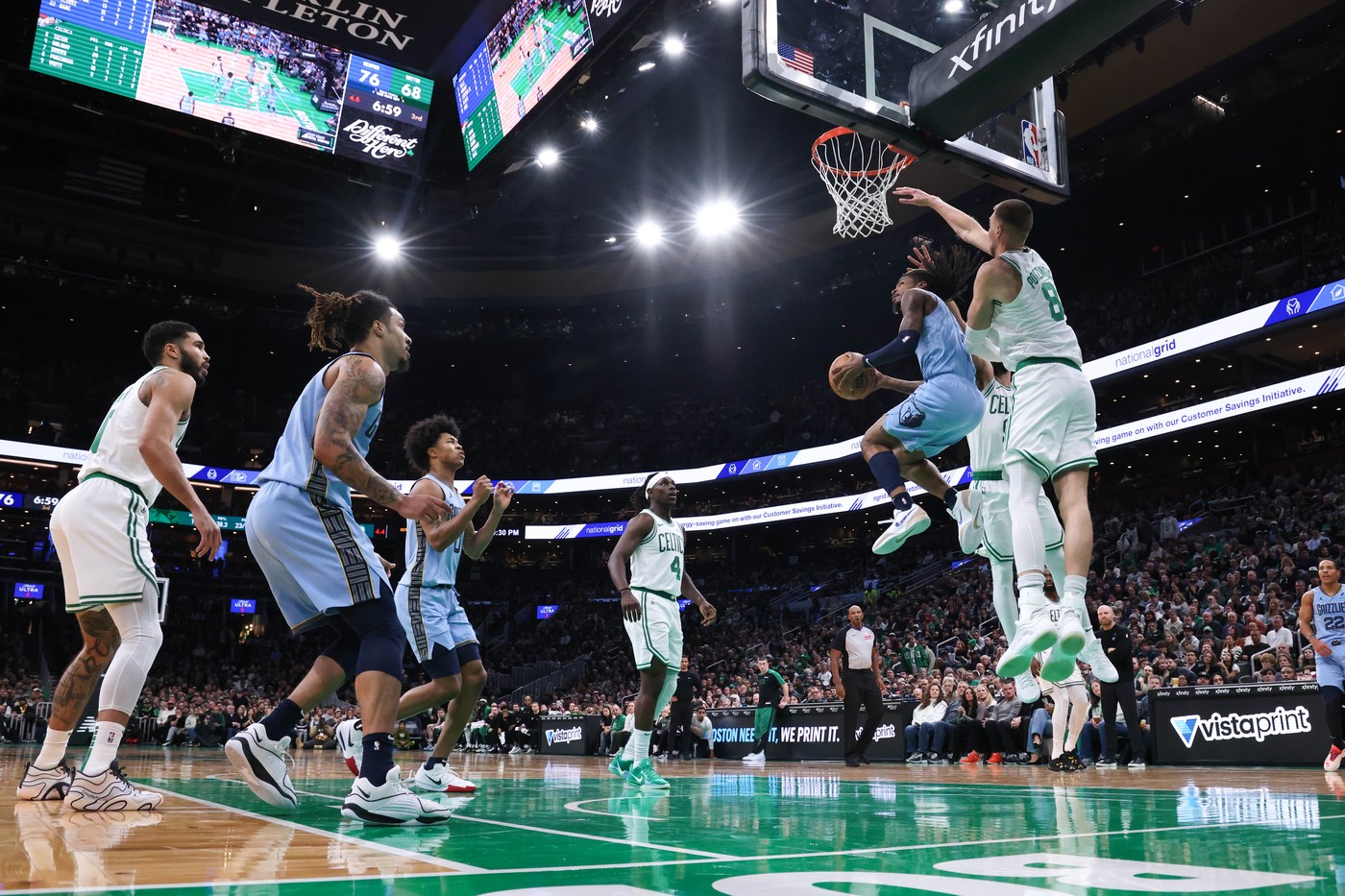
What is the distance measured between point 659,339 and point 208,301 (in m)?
14.7

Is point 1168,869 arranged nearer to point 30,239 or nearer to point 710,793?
point 710,793

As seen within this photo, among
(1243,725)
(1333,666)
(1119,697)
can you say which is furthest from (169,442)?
(1243,725)

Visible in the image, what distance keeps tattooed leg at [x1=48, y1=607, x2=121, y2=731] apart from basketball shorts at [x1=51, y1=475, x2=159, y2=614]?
0.13 metres

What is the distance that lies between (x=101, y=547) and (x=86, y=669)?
595mm

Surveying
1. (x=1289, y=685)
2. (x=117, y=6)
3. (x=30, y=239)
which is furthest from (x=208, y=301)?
(x=1289, y=685)

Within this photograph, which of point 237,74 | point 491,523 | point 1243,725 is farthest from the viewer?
point 237,74

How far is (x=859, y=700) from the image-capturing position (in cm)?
1171

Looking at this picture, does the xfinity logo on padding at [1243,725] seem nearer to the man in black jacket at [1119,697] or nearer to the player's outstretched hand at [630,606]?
the man in black jacket at [1119,697]

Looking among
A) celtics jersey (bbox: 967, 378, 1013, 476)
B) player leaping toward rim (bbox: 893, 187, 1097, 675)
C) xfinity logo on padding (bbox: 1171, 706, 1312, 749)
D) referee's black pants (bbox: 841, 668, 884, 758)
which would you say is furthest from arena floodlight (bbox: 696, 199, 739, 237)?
player leaping toward rim (bbox: 893, 187, 1097, 675)

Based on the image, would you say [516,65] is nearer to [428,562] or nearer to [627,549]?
[627,549]

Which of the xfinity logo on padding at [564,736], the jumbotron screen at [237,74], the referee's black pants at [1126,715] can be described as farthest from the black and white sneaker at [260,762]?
the xfinity logo on padding at [564,736]

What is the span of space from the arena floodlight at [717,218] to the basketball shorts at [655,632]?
72.2 ft

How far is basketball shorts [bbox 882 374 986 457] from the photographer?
530 cm

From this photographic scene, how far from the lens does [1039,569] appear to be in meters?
4.55
